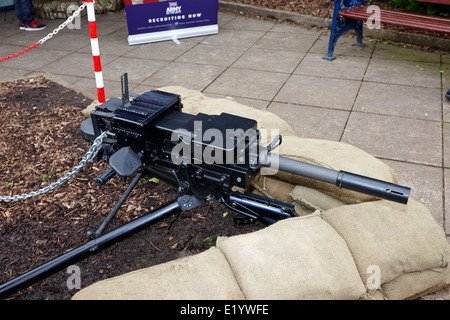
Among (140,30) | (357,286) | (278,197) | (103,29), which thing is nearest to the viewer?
(357,286)

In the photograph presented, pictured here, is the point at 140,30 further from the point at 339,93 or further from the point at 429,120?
the point at 429,120

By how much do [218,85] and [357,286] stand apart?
3.77 meters

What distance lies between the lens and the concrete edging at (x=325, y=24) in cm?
661

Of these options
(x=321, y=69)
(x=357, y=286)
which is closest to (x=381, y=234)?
(x=357, y=286)

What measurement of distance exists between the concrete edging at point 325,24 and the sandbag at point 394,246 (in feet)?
17.0

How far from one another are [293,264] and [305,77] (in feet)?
13.2

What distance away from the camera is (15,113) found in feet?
15.3

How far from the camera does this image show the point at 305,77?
565 centimetres

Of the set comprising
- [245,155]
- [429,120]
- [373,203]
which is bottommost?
[429,120]

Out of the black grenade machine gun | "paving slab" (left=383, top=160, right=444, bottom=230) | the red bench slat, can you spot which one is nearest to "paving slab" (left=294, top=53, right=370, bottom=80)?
the red bench slat

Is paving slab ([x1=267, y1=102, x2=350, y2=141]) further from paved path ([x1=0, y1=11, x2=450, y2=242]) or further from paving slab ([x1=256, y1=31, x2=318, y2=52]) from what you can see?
paving slab ([x1=256, y1=31, x2=318, y2=52])

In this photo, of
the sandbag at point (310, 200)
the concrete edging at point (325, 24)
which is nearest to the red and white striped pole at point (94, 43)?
the sandbag at point (310, 200)

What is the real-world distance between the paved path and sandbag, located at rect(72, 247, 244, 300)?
1888 mm

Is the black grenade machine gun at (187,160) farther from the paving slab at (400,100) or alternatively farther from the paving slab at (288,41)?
the paving slab at (288,41)
